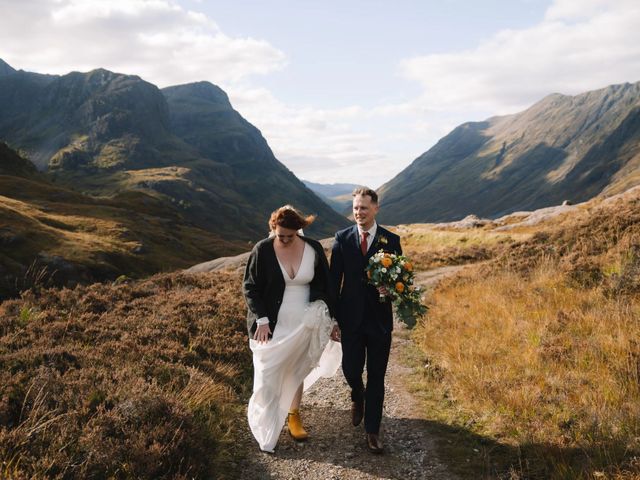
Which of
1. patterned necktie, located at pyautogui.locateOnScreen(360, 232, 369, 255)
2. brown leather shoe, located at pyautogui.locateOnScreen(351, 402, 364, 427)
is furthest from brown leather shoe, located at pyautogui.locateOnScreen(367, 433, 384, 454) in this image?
patterned necktie, located at pyautogui.locateOnScreen(360, 232, 369, 255)

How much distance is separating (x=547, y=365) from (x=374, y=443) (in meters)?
3.17

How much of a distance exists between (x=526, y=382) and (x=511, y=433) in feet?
3.67

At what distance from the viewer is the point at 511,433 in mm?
6184

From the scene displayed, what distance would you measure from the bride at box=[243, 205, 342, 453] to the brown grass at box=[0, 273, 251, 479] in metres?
0.71

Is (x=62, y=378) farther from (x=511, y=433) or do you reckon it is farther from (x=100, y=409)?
(x=511, y=433)

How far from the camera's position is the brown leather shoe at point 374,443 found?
6.29 metres

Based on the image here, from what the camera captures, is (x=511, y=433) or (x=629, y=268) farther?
(x=629, y=268)

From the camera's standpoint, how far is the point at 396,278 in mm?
6168

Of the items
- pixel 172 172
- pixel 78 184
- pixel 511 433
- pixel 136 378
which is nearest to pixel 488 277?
pixel 511 433

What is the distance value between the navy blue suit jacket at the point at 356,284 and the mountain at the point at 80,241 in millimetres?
14148

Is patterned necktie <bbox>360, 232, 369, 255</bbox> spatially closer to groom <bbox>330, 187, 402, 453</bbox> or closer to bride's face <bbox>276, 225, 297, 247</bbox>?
groom <bbox>330, 187, 402, 453</bbox>

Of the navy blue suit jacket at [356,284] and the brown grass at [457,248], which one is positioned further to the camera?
the brown grass at [457,248]

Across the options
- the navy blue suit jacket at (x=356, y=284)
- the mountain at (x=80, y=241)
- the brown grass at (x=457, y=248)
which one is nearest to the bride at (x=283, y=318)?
the navy blue suit jacket at (x=356, y=284)

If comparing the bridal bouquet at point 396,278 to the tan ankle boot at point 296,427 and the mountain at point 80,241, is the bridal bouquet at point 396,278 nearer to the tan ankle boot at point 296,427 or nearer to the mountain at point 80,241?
the tan ankle boot at point 296,427
